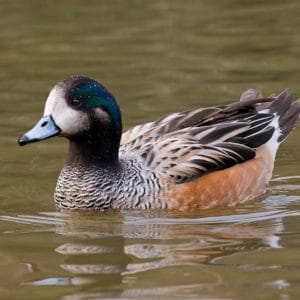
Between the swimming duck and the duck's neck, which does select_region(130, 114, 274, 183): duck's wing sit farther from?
the duck's neck

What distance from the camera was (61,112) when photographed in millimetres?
10391

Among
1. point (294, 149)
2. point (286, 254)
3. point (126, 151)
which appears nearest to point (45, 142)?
point (126, 151)

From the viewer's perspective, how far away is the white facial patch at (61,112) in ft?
34.0

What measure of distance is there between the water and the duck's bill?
0.68 meters

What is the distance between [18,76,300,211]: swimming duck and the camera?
34.6 feet

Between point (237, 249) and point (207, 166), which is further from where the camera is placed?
point (207, 166)

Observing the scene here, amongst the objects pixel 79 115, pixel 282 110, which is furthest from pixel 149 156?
pixel 282 110

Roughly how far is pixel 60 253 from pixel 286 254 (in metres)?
1.62

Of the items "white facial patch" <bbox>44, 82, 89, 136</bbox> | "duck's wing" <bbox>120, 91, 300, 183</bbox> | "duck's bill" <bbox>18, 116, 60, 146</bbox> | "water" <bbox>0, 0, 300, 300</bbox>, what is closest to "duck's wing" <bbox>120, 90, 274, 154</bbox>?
"duck's wing" <bbox>120, 91, 300, 183</bbox>

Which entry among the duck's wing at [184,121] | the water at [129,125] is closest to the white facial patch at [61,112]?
the water at [129,125]

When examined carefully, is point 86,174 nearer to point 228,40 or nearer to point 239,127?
point 239,127

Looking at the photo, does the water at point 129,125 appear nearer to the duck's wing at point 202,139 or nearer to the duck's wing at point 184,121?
the duck's wing at point 202,139

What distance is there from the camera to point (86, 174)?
10.8 m

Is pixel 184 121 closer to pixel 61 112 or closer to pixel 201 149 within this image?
pixel 201 149
